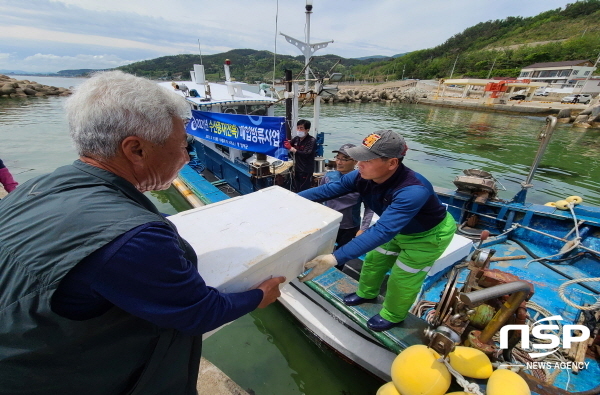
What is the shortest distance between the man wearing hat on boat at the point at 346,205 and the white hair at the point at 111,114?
2511 millimetres

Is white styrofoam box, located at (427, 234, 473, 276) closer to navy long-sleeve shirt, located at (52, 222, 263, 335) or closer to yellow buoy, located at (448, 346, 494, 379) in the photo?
yellow buoy, located at (448, 346, 494, 379)

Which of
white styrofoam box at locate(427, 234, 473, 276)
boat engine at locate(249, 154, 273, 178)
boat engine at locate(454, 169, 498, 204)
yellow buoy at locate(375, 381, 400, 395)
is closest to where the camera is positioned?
yellow buoy at locate(375, 381, 400, 395)

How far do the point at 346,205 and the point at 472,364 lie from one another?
202 cm

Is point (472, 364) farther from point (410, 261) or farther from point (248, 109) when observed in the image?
point (248, 109)

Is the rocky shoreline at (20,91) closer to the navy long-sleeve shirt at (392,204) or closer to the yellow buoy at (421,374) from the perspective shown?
the navy long-sleeve shirt at (392,204)

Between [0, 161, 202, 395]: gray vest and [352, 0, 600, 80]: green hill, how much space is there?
7178 centimetres

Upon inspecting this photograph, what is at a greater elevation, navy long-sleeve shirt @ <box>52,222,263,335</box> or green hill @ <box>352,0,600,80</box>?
green hill @ <box>352,0,600,80</box>

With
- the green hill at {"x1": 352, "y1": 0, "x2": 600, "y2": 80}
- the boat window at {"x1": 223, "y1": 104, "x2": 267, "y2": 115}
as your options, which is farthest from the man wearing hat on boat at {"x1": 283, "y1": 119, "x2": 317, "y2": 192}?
the green hill at {"x1": 352, "y1": 0, "x2": 600, "y2": 80}

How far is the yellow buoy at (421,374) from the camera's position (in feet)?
4.79

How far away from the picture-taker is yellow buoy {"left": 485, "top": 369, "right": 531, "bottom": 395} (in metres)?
1.36

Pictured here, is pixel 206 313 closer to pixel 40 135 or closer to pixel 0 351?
pixel 0 351

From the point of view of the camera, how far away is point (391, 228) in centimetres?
170

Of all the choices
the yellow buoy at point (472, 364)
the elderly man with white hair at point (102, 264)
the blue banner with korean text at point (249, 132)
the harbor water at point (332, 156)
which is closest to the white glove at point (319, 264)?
the elderly man with white hair at point (102, 264)

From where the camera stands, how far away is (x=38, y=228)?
0.70m
